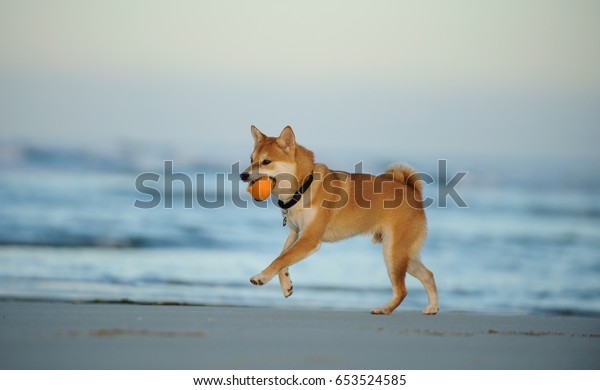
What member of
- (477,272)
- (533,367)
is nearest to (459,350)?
(533,367)

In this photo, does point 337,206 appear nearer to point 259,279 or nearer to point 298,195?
point 298,195

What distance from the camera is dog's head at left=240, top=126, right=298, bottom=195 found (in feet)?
23.3

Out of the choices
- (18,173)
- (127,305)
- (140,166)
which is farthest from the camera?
(140,166)

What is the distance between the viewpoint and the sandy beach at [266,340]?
4547 mm

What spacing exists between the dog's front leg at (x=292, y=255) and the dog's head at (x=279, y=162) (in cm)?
48

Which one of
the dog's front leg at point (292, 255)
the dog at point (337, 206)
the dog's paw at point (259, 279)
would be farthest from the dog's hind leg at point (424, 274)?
the dog's paw at point (259, 279)

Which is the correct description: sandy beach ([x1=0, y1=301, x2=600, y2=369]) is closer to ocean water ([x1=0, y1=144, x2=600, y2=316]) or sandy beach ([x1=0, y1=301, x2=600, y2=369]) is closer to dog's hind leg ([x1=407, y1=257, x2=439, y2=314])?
dog's hind leg ([x1=407, y1=257, x2=439, y2=314])

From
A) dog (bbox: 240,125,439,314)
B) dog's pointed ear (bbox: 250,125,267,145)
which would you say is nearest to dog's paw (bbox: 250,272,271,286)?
dog (bbox: 240,125,439,314)

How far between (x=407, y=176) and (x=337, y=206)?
2.43 feet

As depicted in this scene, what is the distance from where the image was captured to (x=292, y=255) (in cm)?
672

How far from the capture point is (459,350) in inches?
196

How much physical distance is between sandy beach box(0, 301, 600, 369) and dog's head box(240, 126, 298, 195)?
4.08ft

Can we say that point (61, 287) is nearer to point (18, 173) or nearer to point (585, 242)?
point (585, 242)
